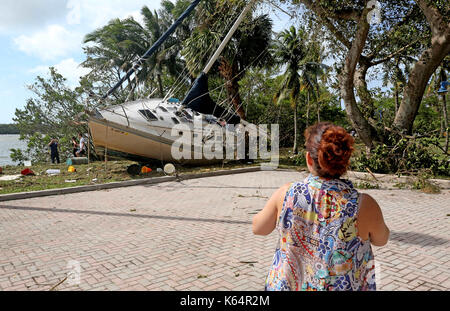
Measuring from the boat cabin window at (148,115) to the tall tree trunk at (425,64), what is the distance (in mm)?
10357

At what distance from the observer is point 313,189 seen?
6.84ft

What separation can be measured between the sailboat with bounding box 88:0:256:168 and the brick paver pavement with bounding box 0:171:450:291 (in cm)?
445

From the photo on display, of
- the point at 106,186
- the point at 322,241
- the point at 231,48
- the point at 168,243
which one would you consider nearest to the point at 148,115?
the point at 106,186

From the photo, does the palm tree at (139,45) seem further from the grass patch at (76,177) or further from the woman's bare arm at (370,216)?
the woman's bare arm at (370,216)

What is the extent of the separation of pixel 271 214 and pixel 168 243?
402 centimetres

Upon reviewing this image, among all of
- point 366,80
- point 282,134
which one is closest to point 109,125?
point 366,80

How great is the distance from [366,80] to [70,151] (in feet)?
67.7

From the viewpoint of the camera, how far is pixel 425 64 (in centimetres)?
1252

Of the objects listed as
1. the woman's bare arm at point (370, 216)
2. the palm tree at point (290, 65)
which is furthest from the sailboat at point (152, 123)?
the woman's bare arm at point (370, 216)

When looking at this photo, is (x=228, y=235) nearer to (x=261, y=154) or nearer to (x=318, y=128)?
(x=318, y=128)

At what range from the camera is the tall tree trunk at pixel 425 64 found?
37.7 ft

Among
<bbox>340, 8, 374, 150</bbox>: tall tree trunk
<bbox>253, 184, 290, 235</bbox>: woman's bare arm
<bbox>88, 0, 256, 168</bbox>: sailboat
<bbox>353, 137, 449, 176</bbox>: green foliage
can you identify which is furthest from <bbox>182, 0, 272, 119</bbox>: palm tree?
<bbox>253, 184, 290, 235</bbox>: woman's bare arm

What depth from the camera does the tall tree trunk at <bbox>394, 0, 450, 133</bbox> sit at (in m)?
11.5

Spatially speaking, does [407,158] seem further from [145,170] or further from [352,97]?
[145,170]
